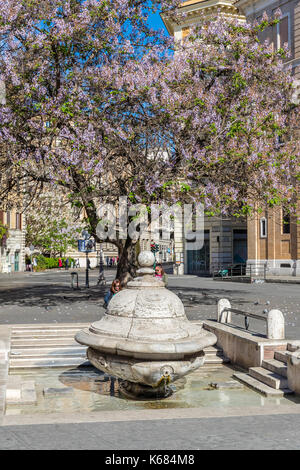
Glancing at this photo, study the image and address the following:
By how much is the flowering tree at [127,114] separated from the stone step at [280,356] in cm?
835

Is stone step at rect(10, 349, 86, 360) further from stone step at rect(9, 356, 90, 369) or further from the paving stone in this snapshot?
the paving stone

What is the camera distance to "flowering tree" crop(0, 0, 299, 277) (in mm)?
19422

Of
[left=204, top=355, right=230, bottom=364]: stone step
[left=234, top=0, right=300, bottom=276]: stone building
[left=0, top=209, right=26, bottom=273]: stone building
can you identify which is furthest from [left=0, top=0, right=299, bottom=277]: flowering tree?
[left=0, top=209, right=26, bottom=273]: stone building

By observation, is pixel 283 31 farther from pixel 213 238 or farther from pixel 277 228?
pixel 213 238

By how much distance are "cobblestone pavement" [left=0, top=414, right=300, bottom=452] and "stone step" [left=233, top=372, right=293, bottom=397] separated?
209cm

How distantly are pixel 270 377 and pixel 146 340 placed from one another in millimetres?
2832

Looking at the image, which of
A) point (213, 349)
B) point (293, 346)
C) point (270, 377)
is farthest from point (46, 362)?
point (293, 346)

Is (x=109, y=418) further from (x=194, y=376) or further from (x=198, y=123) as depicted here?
(x=198, y=123)

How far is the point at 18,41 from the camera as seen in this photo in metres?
20.2

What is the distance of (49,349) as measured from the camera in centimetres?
1269

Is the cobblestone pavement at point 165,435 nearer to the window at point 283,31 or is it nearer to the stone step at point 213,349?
the stone step at point 213,349

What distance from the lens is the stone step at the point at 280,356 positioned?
10.7 meters

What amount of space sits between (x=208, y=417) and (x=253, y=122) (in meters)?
14.8
